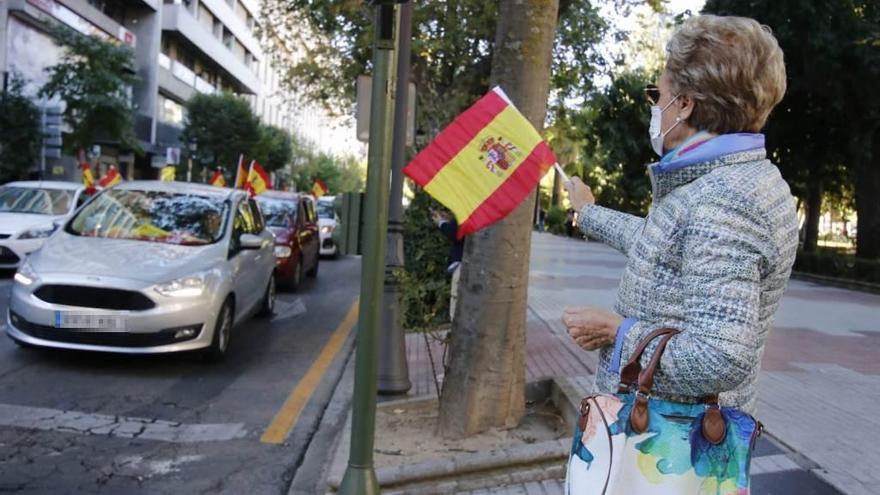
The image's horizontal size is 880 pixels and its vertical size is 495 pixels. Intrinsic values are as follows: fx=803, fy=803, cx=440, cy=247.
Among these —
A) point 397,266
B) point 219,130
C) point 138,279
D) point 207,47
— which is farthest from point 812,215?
point 207,47

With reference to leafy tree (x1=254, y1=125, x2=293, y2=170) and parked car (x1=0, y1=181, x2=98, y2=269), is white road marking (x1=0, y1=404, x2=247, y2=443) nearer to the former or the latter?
parked car (x1=0, y1=181, x2=98, y2=269)

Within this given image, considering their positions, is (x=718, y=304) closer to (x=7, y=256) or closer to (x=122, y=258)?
(x=122, y=258)

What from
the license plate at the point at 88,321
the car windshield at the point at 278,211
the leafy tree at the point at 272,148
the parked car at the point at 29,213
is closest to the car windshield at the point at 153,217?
the license plate at the point at 88,321

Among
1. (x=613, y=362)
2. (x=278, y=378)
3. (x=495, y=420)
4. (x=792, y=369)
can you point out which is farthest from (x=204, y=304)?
(x=613, y=362)

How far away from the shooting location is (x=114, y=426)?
5602 mm

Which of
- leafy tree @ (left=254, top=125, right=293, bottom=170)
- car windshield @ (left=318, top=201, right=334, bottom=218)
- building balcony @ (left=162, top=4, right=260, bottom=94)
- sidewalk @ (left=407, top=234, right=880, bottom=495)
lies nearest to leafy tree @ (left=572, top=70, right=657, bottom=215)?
car windshield @ (left=318, top=201, right=334, bottom=218)

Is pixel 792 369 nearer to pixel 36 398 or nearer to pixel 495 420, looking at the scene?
pixel 495 420

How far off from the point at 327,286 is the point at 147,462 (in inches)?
401

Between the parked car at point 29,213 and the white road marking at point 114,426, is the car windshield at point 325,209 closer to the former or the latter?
the parked car at point 29,213

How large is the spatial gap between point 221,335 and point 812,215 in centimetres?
2743

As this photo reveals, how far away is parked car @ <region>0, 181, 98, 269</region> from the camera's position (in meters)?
12.6

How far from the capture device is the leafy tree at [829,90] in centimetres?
1953

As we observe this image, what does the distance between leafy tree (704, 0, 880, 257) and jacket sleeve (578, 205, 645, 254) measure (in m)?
16.7

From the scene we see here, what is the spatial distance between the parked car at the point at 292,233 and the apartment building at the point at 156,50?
12.5 metres
